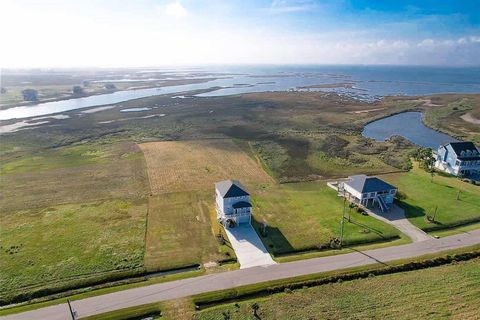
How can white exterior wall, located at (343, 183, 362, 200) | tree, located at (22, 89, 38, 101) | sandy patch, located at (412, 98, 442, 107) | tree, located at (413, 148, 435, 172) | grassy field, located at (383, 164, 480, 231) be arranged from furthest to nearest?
tree, located at (22, 89, 38, 101) < sandy patch, located at (412, 98, 442, 107) < tree, located at (413, 148, 435, 172) < white exterior wall, located at (343, 183, 362, 200) < grassy field, located at (383, 164, 480, 231)

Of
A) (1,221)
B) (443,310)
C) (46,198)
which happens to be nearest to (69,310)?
Result: (1,221)

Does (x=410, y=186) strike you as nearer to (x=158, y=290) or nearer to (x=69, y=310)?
(x=158, y=290)

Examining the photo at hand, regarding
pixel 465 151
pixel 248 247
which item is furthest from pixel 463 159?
pixel 248 247

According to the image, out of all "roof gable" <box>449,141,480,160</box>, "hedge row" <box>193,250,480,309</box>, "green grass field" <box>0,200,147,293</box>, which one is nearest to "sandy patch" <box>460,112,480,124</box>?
"roof gable" <box>449,141,480,160</box>

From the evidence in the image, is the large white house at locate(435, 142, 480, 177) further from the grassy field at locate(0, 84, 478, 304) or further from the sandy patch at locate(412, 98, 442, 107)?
the sandy patch at locate(412, 98, 442, 107)

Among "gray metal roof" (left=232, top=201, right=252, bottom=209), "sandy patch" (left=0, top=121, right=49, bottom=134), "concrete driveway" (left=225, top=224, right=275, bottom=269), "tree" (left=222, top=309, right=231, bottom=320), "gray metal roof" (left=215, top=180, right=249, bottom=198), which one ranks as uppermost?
"gray metal roof" (left=215, top=180, right=249, bottom=198)

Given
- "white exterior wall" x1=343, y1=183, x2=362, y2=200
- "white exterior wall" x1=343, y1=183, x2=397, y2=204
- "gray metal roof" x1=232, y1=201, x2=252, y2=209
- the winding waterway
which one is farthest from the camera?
the winding waterway
